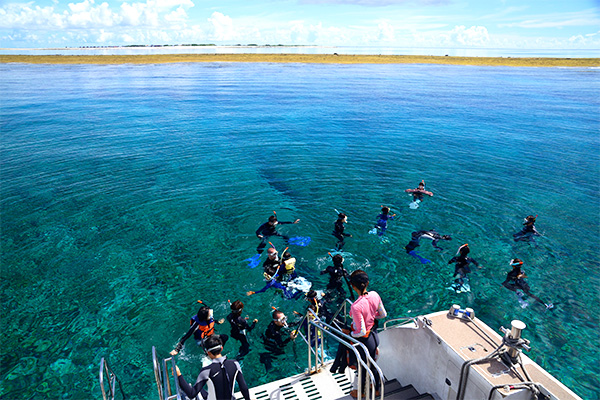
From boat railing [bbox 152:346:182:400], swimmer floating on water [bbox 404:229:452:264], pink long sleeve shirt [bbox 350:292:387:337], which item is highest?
pink long sleeve shirt [bbox 350:292:387:337]

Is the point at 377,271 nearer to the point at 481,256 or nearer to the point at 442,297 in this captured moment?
the point at 442,297

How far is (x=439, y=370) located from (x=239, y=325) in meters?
5.21

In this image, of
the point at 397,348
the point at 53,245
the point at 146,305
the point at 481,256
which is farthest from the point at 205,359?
the point at 481,256

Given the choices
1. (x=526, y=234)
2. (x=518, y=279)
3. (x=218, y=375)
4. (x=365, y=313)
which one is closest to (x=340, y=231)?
(x=518, y=279)

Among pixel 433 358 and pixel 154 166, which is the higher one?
pixel 433 358

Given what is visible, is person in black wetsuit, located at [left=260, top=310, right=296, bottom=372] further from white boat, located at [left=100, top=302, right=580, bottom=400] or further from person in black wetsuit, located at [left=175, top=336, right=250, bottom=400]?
person in black wetsuit, located at [left=175, top=336, right=250, bottom=400]

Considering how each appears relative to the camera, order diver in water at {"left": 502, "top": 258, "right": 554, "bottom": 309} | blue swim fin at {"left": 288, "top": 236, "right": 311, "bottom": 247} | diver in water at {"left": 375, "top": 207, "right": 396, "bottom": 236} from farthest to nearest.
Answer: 1. diver in water at {"left": 375, "top": 207, "right": 396, "bottom": 236}
2. blue swim fin at {"left": 288, "top": 236, "right": 311, "bottom": 247}
3. diver in water at {"left": 502, "top": 258, "right": 554, "bottom": 309}

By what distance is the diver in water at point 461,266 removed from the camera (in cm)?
1337

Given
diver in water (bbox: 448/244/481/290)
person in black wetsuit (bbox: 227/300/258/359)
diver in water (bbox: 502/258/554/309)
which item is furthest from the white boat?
diver in water (bbox: 502/258/554/309)

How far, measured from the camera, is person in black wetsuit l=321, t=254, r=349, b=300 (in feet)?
39.4

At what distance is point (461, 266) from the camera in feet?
44.6

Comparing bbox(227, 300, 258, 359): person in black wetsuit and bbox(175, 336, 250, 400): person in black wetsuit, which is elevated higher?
bbox(175, 336, 250, 400): person in black wetsuit

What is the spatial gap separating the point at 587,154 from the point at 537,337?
86.7 ft

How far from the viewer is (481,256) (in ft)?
50.7
